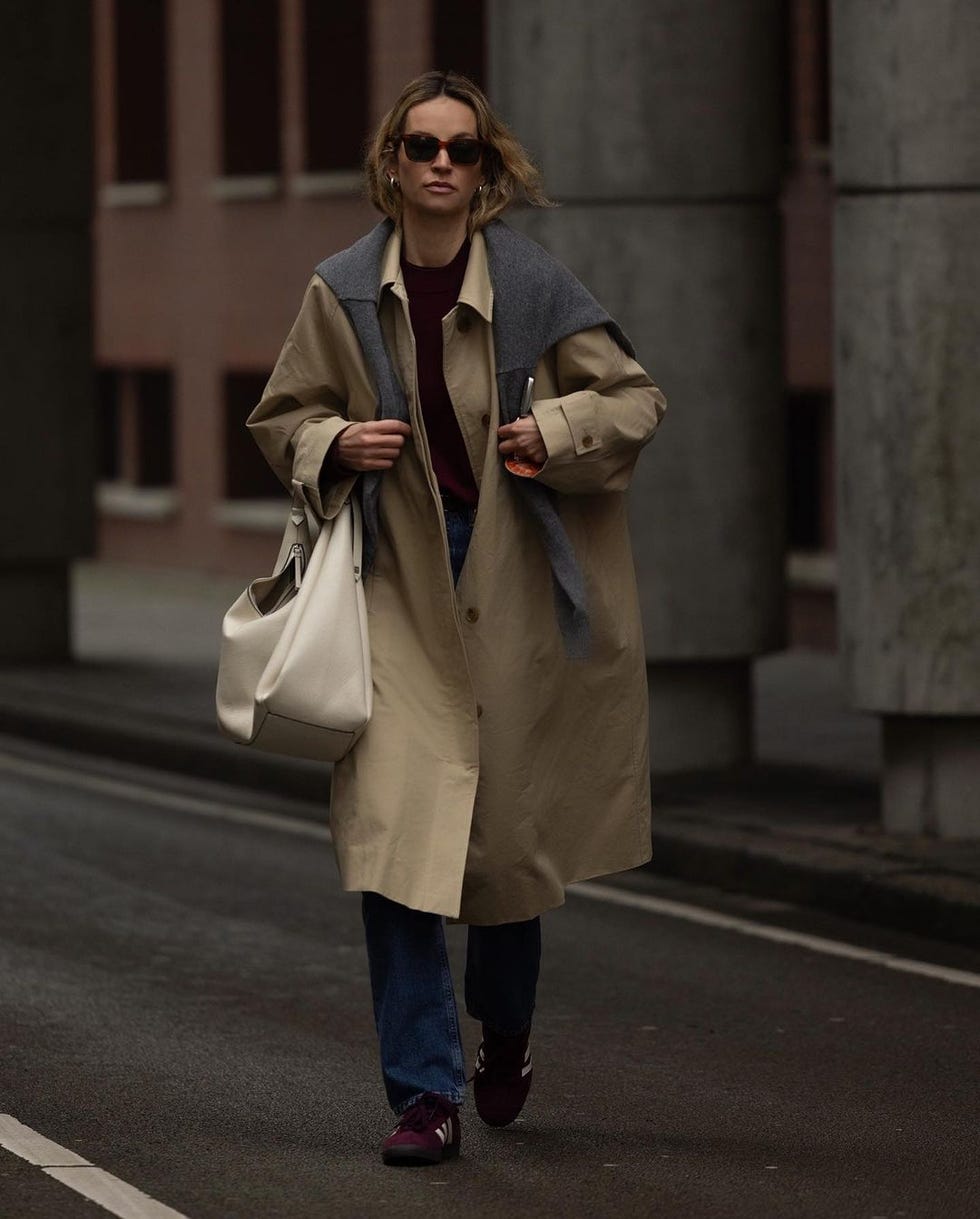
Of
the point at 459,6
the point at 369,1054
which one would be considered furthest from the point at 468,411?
the point at 459,6

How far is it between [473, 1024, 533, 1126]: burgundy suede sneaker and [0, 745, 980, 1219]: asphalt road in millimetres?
68

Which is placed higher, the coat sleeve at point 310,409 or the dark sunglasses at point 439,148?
the dark sunglasses at point 439,148

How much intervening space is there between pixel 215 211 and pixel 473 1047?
19527 mm

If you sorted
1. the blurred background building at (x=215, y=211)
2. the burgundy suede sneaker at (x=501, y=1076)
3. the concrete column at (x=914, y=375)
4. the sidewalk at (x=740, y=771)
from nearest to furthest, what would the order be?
1. the burgundy suede sneaker at (x=501, y=1076)
2. the sidewalk at (x=740, y=771)
3. the concrete column at (x=914, y=375)
4. the blurred background building at (x=215, y=211)

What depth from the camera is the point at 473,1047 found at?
304 inches

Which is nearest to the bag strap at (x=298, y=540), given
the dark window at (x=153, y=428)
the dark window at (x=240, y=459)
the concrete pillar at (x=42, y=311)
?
the concrete pillar at (x=42, y=311)

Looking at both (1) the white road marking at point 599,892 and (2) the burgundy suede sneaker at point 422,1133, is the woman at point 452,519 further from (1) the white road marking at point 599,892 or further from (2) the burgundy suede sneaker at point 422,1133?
(1) the white road marking at point 599,892

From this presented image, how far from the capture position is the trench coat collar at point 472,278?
20.1ft

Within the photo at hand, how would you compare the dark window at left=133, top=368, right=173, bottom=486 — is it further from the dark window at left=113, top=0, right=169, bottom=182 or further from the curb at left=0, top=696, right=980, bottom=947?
the curb at left=0, top=696, right=980, bottom=947

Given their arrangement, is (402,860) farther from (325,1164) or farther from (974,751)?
(974,751)

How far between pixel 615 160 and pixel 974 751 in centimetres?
283

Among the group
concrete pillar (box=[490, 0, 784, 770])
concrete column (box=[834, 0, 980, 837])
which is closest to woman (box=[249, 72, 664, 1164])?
concrete column (box=[834, 0, 980, 837])

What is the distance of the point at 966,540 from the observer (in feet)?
33.2

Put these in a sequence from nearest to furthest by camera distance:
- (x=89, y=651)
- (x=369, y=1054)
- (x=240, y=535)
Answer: (x=369, y=1054), (x=89, y=651), (x=240, y=535)
